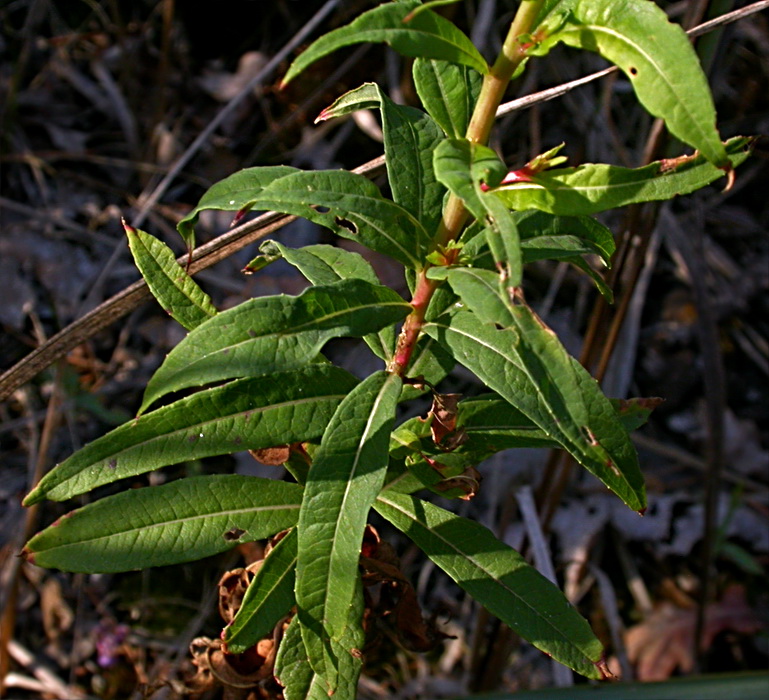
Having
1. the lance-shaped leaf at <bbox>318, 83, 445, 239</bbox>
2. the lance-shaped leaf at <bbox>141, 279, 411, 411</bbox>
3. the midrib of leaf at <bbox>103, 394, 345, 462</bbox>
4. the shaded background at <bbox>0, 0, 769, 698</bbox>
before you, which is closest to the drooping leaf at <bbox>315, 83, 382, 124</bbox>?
the lance-shaped leaf at <bbox>318, 83, 445, 239</bbox>

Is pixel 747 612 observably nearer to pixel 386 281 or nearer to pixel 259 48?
pixel 386 281

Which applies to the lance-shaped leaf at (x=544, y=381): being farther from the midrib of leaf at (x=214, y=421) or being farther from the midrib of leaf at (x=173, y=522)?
the midrib of leaf at (x=173, y=522)

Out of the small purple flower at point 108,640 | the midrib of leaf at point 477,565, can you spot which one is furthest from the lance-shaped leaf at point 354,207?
the small purple flower at point 108,640

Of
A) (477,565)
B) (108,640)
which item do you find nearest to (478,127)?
(477,565)


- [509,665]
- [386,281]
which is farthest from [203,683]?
[386,281]

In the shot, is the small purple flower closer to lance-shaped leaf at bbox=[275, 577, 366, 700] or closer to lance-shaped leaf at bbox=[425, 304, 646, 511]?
lance-shaped leaf at bbox=[275, 577, 366, 700]

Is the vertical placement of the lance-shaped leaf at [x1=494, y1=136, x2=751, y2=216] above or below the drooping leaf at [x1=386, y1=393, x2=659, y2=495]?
above
